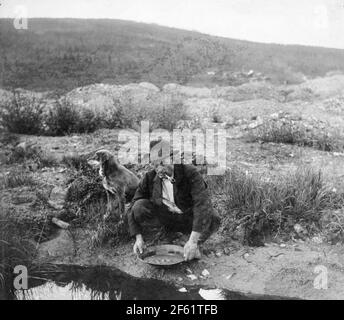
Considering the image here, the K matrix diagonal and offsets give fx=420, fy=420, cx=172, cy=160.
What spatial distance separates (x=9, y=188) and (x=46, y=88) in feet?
21.8

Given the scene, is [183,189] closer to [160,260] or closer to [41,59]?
[160,260]

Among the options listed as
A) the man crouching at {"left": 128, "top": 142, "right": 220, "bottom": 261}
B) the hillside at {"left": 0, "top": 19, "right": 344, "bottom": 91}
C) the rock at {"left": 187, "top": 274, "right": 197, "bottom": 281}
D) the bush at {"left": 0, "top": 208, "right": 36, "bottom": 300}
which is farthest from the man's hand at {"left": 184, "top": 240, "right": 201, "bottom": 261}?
the hillside at {"left": 0, "top": 19, "right": 344, "bottom": 91}

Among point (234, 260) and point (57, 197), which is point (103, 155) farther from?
point (234, 260)

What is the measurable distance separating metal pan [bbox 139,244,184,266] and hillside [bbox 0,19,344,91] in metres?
7.55

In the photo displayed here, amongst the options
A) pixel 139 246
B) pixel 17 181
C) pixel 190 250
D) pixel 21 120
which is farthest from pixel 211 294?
pixel 21 120

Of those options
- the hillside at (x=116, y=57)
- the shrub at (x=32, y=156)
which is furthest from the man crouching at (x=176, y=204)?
the hillside at (x=116, y=57)

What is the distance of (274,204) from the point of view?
4543 mm

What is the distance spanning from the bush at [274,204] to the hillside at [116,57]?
22.1 feet

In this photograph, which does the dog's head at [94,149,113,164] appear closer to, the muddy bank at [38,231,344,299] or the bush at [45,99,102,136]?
the muddy bank at [38,231,344,299]

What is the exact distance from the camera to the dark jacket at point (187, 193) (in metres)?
3.83

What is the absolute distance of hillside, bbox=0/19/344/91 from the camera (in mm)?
11055

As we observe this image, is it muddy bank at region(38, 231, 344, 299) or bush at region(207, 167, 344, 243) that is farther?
bush at region(207, 167, 344, 243)

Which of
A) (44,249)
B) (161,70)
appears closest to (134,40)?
(161,70)

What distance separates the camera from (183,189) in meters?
3.99
